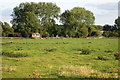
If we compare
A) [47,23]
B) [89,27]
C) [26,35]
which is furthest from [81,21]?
[26,35]

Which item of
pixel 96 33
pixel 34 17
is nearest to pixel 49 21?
pixel 34 17

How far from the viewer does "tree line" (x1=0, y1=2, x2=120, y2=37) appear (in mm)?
79125

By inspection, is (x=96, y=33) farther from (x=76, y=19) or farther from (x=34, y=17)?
(x=34, y=17)

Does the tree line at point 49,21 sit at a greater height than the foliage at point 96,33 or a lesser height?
greater

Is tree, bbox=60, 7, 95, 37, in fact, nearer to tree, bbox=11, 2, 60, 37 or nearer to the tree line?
the tree line

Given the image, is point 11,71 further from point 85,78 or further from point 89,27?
point 89,27

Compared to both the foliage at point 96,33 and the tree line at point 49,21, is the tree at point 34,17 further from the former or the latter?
the foliage at point 96,33

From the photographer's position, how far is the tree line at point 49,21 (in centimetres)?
7912

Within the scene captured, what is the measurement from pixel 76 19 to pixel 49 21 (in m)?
13.4

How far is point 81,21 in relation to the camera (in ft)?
287

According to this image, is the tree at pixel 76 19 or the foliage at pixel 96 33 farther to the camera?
the foliage at pixel 96 33

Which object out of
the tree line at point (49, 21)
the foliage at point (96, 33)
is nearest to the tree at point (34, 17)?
the tree line at point (49, 21)

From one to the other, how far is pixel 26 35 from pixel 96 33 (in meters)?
37.5

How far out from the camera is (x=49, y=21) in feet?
285
